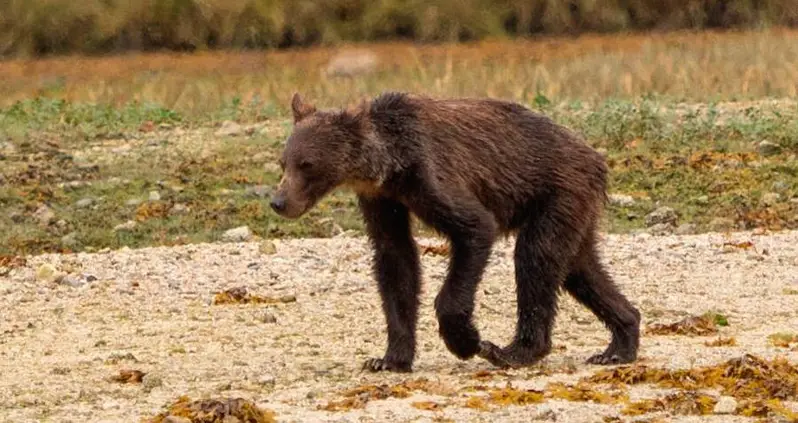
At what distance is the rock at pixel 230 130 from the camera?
19.9 m

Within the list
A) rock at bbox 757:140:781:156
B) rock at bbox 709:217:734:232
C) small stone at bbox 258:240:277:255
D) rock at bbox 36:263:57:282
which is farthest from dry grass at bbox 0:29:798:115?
rock at bbox 36:263:57:282

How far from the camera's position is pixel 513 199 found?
988 centimetres

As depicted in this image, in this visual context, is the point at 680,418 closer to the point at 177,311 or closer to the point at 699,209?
the point at 177,311

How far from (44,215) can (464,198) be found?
24.9ft

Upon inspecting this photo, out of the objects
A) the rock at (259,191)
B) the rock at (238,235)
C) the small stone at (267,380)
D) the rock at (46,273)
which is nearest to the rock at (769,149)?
the rock at (259,191)

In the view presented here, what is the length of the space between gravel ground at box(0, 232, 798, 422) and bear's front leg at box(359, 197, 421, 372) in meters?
0.13

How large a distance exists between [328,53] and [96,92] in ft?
9.07

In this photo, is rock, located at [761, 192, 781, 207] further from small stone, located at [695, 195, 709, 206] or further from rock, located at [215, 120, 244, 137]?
rock, located at [215, 120, 244, 137]

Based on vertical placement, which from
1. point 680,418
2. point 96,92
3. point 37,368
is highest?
point 680,418

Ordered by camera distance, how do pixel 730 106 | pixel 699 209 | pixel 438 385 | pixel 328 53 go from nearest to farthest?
pixel 438 385 → pixel 699 209 → pixel 730 106 → pixel 328 53

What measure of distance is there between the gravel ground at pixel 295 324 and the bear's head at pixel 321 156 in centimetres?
87

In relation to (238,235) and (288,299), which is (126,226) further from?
(288,299)

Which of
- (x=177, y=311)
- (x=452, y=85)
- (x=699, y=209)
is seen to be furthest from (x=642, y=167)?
(x=177, y=311)

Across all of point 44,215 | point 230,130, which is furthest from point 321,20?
point 44,215
